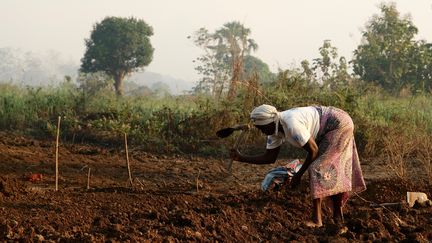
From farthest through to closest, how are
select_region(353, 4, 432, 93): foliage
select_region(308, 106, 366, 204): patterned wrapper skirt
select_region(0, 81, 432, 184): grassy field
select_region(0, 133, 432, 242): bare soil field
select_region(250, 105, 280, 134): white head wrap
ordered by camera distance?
select_region(353, 4, 432, 93): foliage < select_region(0, 81, 432, 184): grassy field < select_region(308, 106, 366, 204): patterned wrapper skirt < select_region(250, 105, 280, 134): white head wrap < select_region(0, 133, 432, 242): bare soil field

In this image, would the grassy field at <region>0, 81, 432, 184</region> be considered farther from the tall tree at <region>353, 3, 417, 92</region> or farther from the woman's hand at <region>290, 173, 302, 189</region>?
the tall tree at <region>353, 3, 417, 92</region>

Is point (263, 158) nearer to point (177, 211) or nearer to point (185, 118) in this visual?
point (177, 211)

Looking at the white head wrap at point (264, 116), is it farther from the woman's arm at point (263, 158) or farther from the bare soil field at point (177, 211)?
the bare soil field at point (177, 211)

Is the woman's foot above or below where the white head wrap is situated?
below

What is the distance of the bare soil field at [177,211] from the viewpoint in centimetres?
459

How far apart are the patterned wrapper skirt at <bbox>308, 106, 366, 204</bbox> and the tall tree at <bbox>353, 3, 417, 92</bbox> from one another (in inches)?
654

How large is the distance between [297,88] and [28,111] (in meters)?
5.54

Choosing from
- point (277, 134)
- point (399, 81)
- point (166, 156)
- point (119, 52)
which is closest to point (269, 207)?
point (277, 134)

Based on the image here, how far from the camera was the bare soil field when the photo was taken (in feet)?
15.1

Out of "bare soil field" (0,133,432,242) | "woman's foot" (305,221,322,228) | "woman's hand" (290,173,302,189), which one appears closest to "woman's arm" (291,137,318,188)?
"woman's hand" (290,173,302,189)

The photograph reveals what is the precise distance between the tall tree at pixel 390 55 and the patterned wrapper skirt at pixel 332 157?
1661cm

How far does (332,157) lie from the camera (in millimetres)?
5184

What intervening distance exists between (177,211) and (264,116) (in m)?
Answer: 1.15


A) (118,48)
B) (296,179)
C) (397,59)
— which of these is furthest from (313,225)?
(118,48)
